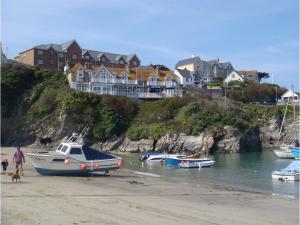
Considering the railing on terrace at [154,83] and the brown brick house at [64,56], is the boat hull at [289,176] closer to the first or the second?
the railing on terrace at [154,83]

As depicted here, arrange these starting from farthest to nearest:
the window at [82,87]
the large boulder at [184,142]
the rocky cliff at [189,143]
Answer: the window at [82,87], the rocky cliff at [189,143], the large boulder at [184,142]

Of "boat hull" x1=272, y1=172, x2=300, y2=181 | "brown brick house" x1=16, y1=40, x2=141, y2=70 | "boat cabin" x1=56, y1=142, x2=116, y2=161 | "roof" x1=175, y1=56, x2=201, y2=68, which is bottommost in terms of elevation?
"boat hull" x1=272, y1=172, x2=300, y2=181

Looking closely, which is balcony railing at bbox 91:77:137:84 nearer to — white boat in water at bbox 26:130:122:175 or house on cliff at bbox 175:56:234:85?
house on cliff at bbox 175:56:234:85

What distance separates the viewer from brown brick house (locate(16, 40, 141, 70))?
320ft

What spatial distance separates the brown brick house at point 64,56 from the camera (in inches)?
3841

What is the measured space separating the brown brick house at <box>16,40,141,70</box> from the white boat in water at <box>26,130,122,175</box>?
67304 mm

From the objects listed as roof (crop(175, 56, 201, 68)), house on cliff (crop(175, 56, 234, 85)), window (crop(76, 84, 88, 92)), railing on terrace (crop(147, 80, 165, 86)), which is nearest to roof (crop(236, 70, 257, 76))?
house on cliff (crop(175, 56, 234, 85))

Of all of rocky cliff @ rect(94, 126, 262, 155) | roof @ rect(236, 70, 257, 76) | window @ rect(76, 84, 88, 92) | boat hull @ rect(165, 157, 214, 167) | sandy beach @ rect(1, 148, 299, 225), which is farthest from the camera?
roof @ rect(236, 70, 257, 76)

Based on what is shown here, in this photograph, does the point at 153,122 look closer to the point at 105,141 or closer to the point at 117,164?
the point at 105,141

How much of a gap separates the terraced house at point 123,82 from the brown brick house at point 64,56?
9.56 meters

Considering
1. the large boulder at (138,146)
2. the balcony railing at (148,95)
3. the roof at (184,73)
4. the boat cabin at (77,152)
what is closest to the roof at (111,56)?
the roof at (184,73)

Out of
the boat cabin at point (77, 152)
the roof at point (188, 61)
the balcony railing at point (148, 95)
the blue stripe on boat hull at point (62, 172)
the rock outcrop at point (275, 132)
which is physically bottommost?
the blue stripe on boat hull at point (62, 172)

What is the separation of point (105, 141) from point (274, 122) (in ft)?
120

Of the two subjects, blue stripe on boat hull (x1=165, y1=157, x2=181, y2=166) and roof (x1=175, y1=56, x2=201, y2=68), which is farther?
roof (x1=175, y1=56, x2=201, y2=68)
